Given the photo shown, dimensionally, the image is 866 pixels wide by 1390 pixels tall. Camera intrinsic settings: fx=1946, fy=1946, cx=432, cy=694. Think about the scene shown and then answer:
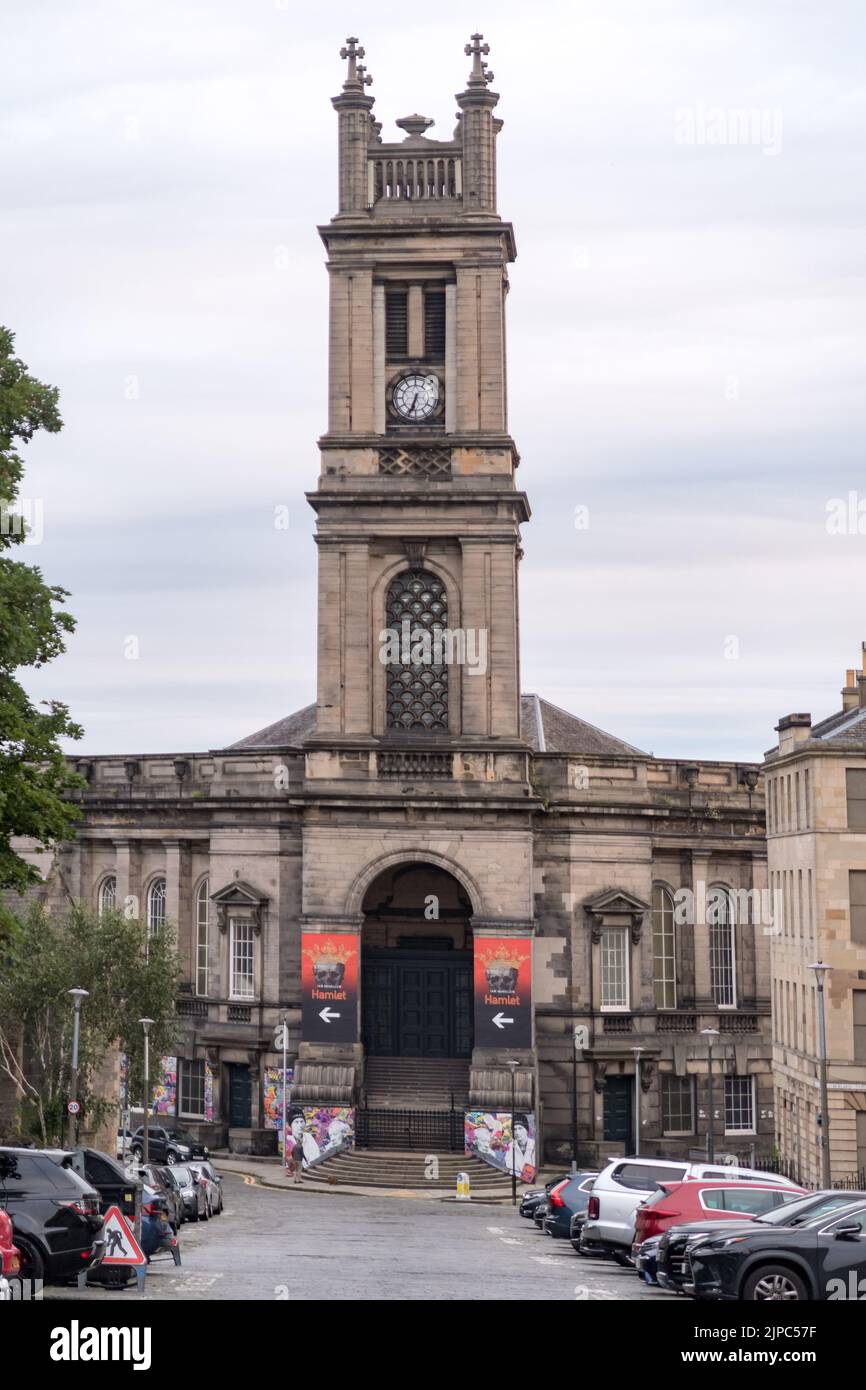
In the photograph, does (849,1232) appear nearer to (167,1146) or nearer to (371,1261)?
(371,1261)

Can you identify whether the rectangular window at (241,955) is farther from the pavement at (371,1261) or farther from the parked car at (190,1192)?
the parked car at (190,1192)

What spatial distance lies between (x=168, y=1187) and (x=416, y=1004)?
2262 cm

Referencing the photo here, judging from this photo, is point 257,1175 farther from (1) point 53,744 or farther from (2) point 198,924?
(1) point 53,744

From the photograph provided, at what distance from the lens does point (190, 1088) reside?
65.2 meters

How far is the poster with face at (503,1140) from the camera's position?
186ft

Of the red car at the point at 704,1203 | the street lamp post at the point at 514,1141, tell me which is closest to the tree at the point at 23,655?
the red car at the point at 704,1203

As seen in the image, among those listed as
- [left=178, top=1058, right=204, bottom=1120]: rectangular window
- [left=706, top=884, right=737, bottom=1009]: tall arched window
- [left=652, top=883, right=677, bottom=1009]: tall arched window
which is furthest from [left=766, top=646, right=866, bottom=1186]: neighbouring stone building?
[left=178, top=1058, right=204, bottom=1120]: rectangular window

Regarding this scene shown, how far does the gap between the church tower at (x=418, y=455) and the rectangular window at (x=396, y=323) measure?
45mm

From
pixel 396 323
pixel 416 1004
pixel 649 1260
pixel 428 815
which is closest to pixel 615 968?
pixel 416 1004

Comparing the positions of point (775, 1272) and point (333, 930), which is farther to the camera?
point (333, 930)
